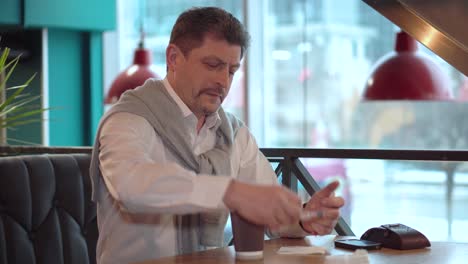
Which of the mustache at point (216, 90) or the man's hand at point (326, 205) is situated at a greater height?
the mustache at point (216, 90)

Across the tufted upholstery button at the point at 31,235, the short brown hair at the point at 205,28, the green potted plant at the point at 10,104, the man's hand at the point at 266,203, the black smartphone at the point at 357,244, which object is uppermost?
the short brown hair at the point at 205,28

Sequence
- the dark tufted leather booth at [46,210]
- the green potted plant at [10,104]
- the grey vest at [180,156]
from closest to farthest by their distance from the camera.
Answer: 1. the grey vest at [180,156]
2. the dark tufted leather booth at [46,210]
3. the green potted plant at [10,104]

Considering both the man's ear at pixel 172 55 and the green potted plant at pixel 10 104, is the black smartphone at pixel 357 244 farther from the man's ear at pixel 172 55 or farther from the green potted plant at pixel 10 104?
the green potted plant at pixel 10 104

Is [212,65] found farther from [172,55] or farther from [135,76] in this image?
[135,76]

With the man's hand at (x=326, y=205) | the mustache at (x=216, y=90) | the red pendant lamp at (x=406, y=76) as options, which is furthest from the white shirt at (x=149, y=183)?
the red pendant lamp at (x=406, y=76)

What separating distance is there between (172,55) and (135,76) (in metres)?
2.65

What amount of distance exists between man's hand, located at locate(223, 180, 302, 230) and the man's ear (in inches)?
24.4

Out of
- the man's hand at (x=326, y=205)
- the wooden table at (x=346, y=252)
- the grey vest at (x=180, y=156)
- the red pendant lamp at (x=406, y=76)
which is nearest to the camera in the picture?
the wooden table at (x=346, y=252)

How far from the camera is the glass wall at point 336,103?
24.1 feet

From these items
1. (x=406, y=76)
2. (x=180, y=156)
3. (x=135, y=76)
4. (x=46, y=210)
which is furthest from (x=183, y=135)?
(x=135, y=76)

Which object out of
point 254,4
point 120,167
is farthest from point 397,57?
point 254,4

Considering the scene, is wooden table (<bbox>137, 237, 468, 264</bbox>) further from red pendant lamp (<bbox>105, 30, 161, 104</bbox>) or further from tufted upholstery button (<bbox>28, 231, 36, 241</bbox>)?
red pendant lamp (<bbox>105, 30, 161, 104</bbox>)

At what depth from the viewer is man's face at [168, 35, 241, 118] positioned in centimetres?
207

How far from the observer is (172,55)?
2.17m
